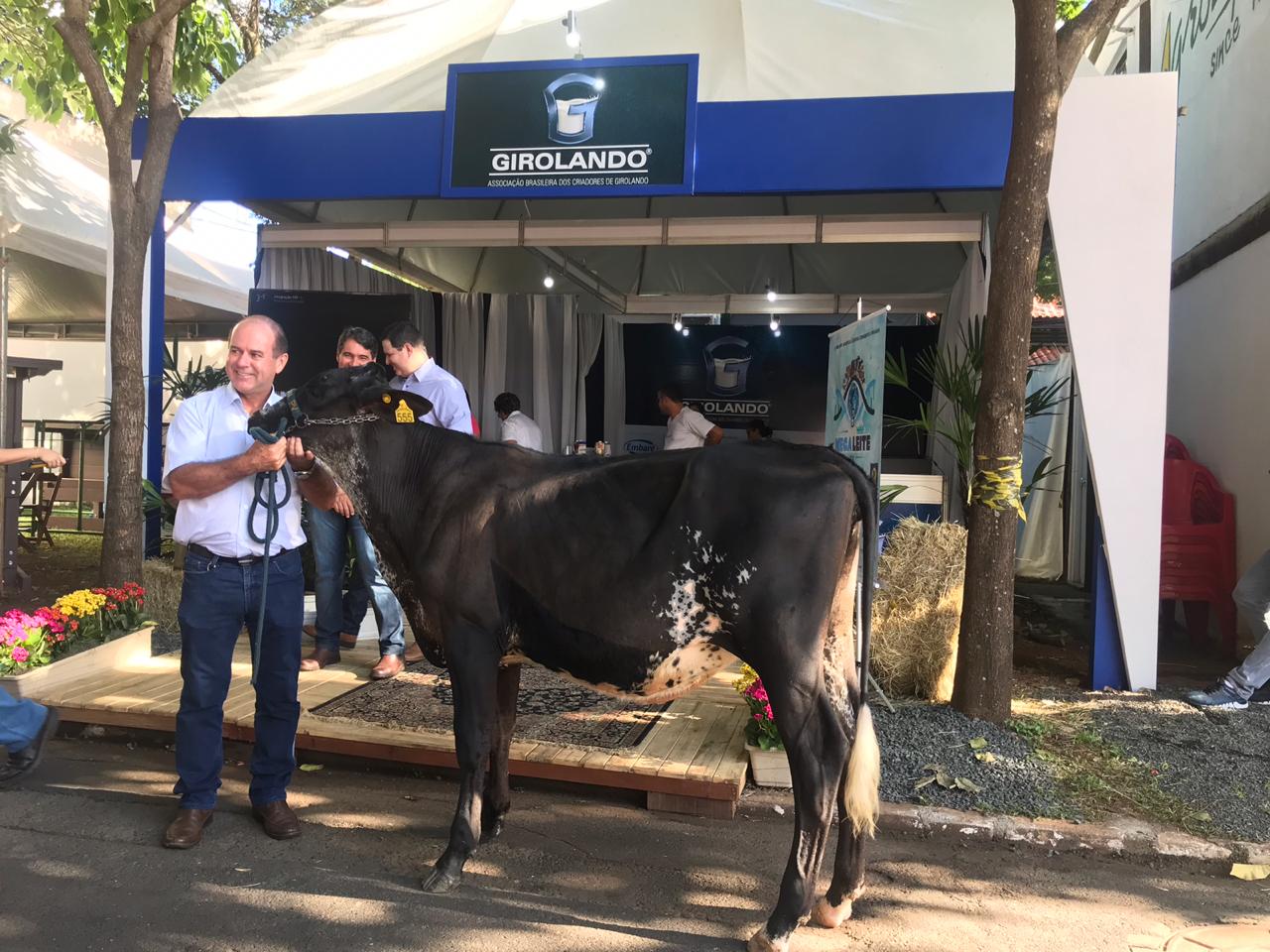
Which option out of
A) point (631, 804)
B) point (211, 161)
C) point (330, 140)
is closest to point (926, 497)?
point (631, 804)

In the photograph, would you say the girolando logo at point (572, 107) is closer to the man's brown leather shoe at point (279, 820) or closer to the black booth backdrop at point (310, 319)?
the black booth backdrop at point (310, 319)

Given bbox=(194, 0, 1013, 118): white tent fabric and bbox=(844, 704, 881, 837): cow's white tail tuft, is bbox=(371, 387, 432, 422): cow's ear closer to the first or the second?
bbox=(844, 704, 881, 837): cow's white tail tuft

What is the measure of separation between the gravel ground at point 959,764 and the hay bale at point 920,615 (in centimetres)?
37

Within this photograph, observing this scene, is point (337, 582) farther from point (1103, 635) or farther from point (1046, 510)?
point (1046, 510)

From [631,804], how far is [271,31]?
13728mm

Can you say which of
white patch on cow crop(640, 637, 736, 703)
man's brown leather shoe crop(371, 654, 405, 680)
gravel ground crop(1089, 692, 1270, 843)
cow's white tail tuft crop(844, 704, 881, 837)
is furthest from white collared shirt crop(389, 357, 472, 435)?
gravel ground crop(1089, 692, 1270, 843)

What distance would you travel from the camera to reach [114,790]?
3.74m

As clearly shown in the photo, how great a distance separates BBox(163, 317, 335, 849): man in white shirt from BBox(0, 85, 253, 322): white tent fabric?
598cm

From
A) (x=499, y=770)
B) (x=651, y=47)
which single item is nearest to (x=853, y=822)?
(x=499, y=770)

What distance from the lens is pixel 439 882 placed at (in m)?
2.94

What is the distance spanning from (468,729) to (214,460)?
1279 mm

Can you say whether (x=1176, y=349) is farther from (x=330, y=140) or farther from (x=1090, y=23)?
(x=330, y=140)

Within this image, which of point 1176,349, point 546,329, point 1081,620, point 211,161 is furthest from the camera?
point 546,329

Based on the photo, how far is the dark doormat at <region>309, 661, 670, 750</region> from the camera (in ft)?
13.4
